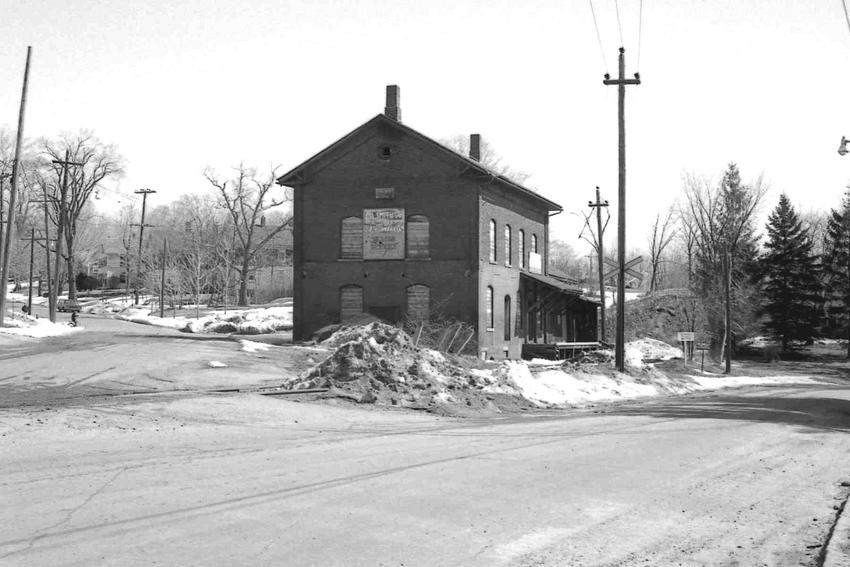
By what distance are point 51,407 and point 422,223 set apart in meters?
25.7

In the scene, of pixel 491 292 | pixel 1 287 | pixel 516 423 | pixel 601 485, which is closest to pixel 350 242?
pixel 491 292

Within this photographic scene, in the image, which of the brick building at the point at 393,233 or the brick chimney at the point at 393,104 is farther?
the brick chimney at the point at 393,104

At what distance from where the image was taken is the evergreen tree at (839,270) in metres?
65.4

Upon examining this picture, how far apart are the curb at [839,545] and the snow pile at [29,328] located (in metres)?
35.5

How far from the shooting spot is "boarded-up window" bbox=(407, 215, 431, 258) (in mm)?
39344

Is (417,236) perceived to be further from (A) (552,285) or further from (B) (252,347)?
(B) (252,347)

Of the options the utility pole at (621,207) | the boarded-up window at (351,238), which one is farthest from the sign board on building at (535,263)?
the utility pole at (621,207)

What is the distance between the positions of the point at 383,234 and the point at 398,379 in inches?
791

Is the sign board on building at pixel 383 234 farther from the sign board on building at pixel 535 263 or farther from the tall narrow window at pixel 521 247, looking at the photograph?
the sign board on building at pixel 535 263

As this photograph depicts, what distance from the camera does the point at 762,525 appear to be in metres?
Result: 7.83

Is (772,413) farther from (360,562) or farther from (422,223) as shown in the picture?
(422,223)

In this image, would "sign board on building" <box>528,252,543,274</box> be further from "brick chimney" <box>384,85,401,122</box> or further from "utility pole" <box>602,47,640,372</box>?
"utility pole" <box>602,47,640,372</box>

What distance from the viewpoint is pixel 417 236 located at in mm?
39438

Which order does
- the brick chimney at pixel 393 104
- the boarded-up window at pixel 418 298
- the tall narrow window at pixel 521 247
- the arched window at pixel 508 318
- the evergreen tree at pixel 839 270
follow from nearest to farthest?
the boarded-up window at pixel 418 298
the brick chimney at pixel 393 104
the arched window at pixel 508 318
the tall narrow window at pixel 521 247
the evergreen tree at pixel 839 270
